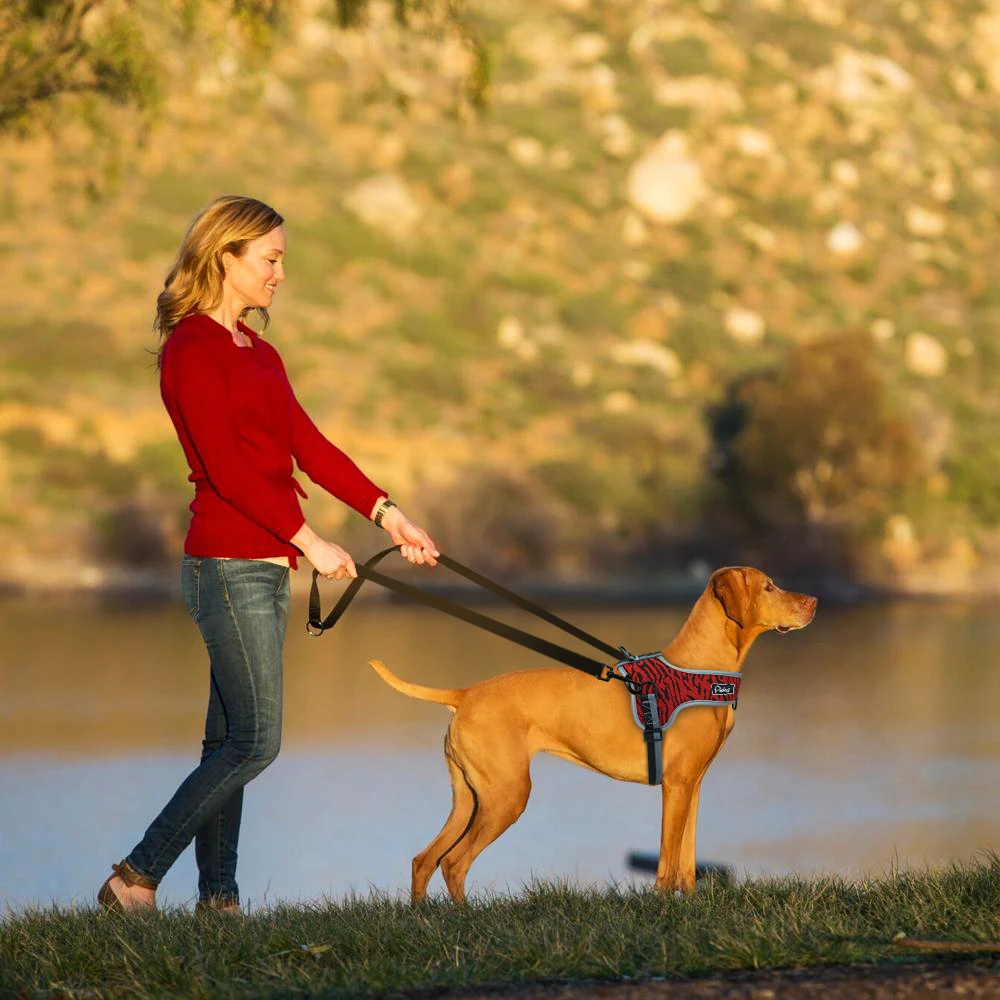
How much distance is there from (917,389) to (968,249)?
430 inches

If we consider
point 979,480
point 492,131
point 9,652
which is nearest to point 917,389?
point 979,480

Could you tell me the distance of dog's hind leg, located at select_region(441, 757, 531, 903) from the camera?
244 inches

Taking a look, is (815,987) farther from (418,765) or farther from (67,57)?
(418,765)

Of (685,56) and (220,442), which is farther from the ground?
(685,56)

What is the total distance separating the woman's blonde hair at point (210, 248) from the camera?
5922mm

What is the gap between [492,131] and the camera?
55.4 metres

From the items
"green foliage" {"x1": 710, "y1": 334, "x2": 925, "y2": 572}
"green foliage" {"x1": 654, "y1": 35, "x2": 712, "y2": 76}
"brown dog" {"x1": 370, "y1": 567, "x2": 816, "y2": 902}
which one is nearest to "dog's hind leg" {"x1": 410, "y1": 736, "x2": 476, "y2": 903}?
"brown dog" {"x1": 370, "y1": 567, "x2": 816, "y2": 902}

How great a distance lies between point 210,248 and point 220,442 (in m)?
0.67

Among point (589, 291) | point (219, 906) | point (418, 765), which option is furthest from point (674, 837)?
point (589, 291)

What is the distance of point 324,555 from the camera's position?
5.71m

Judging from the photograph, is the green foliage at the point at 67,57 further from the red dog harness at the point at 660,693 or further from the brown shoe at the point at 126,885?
the red dog harness at the point at 660,693

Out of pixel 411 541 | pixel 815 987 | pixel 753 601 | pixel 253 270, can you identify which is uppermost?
pixel 253 270

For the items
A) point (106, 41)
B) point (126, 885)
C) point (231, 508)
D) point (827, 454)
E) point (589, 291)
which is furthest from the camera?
point (589, 291)

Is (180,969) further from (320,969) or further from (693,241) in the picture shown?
(693,241)
